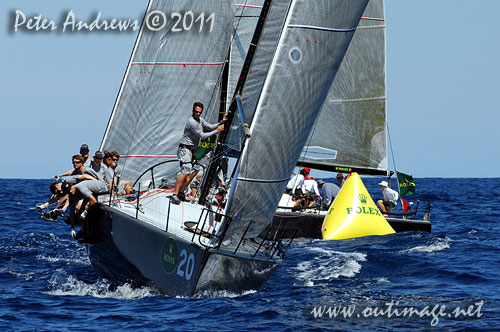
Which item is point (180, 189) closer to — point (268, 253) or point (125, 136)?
point (268, 253)

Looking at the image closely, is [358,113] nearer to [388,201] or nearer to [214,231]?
[388,201]

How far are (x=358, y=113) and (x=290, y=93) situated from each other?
1217 cm

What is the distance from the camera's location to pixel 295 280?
11758mm

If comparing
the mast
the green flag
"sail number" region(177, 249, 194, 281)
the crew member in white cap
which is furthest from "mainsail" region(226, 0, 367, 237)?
the green flag

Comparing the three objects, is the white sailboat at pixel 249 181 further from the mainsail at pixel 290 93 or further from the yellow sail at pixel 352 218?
the yellow sail at pixel 352 218

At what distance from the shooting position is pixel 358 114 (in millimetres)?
21484

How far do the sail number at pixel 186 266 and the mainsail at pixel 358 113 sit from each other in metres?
11.5

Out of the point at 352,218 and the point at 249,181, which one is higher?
the point at 249,181

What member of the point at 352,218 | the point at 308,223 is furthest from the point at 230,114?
the point at 308,223

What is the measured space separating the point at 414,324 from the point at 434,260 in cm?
567

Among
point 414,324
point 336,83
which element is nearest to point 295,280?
point 414,324

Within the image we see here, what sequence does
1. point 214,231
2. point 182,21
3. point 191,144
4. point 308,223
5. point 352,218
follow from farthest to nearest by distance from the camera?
point 308,223
point 352,218
point 182,21
point 191,144
point 214,231

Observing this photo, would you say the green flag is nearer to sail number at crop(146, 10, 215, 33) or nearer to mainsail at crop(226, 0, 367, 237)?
sail number at crop(146, 10, 215, 33)

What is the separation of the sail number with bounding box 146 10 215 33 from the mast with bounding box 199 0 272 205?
5307 mm
